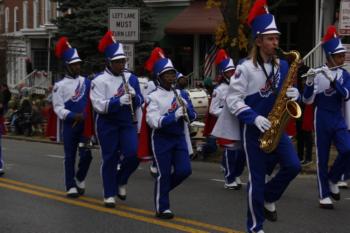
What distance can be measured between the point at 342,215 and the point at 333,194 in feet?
2.68

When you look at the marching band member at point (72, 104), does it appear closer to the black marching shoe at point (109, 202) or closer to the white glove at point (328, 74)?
the black marching shoe at point (109, 202)

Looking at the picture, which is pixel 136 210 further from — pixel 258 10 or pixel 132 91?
pixel 258 10

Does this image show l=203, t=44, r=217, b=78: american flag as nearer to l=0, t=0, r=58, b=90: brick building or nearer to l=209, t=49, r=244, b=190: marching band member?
l=0, t=0, r=58, b=90: brick building

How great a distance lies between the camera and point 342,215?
9.30 metres

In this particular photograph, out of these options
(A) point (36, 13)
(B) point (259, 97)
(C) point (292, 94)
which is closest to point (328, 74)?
(B) point (259, 97)

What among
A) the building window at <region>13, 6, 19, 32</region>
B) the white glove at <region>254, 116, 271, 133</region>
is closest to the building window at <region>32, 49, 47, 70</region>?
the building window at <region>13, 6, 19, 32</region>

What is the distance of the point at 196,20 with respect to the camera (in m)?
26.2

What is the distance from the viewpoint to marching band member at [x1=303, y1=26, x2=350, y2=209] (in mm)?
9516

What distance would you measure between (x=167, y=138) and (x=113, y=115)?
101cm

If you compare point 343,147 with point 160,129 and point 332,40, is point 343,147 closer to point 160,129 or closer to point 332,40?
point 332,40

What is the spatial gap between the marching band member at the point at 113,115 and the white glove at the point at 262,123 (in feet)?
9.43

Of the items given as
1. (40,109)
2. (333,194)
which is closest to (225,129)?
(333,194)

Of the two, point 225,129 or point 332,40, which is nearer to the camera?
point 225,129

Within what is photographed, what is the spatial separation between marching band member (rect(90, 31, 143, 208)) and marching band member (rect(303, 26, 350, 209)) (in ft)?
7.26
